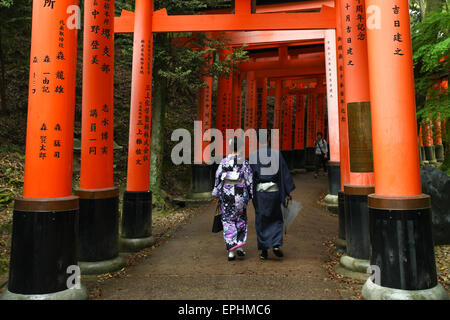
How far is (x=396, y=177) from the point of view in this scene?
322cm

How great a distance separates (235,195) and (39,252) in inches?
112

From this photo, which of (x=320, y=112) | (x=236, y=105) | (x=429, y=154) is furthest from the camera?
(x=320, y=112)

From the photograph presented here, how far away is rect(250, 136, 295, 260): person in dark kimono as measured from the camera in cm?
509

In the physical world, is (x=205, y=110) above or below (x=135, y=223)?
above

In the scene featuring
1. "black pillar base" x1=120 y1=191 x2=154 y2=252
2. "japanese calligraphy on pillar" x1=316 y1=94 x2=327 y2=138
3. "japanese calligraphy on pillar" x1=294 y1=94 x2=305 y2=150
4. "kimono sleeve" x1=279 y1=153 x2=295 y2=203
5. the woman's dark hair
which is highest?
"japanese calligraphy on pillar" x1=316 y1=94 x2=327 y2=138

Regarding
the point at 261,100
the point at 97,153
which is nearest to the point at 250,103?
the point at 261,100

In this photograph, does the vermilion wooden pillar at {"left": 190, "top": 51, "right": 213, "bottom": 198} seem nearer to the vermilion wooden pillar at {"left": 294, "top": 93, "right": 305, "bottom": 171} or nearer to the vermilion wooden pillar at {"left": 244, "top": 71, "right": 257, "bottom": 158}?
the vermilion wooden pillar at {"left": 244, "top": 71, "right": 257, "bottom": 158}

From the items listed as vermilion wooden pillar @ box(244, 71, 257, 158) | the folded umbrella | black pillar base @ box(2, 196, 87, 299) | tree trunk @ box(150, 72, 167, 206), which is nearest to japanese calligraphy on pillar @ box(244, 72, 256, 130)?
vermilion wooden pillar @ box(244, 71, 257, 158)

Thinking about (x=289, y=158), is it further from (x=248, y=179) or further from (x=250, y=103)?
(x=248, y=179)

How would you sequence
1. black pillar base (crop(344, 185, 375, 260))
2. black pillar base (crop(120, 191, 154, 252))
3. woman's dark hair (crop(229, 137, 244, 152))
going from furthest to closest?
1. black pillar base (crop(120, 191, 154, 252))
2. woman's dark hair (crop(229, 137, 244, 152))
3. black pillar base (crop(344, 185, 375, 260))

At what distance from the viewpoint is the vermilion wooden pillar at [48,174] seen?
125 inches

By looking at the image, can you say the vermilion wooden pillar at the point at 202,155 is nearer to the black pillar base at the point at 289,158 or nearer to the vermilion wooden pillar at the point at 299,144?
the black pillar base at the point at 289,158

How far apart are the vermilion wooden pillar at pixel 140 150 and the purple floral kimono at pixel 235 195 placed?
160 cm

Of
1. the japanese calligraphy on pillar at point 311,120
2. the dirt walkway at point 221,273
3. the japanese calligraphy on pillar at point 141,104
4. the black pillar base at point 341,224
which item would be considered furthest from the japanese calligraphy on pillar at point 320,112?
the black pillar base at point 341,224
